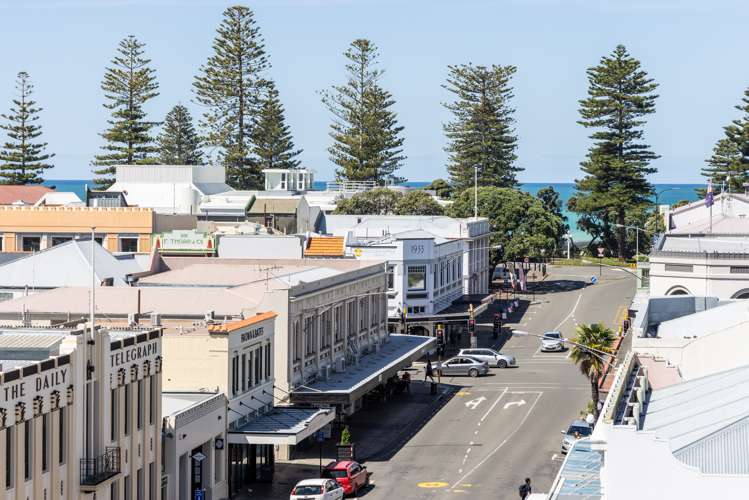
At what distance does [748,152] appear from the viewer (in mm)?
142875

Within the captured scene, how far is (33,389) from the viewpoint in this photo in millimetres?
36469

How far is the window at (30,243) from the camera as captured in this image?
302 feet

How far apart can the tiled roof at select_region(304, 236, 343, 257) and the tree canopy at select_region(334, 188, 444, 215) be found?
1565 inches

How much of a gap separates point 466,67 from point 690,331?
102 metres

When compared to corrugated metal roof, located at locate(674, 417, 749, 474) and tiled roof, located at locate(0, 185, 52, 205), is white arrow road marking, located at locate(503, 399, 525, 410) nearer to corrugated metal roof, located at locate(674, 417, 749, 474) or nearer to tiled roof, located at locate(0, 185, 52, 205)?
corrugated metal roof, located at locate(674, 417, 749, 474)

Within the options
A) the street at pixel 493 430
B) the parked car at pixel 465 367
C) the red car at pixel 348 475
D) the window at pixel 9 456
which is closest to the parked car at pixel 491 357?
the street at pixel 493 430

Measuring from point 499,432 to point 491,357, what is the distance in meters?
18.8

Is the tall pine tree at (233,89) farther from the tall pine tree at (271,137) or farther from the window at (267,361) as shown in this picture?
the window at (267,361)

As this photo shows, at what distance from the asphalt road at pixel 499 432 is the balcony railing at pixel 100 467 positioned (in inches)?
510

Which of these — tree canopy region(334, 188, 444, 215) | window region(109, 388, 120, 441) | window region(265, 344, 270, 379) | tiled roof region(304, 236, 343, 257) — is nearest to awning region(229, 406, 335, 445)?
window region(265, 344, 270, 379)

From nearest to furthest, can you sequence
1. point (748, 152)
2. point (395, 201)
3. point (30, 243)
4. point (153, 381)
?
1. point (153, 381)
2. point (30, 243)
3. point (395, 201)
4. point (748, 152)

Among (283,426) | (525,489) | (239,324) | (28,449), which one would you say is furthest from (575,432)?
(28,449)

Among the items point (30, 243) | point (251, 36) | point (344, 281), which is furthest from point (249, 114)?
point (344, 281)

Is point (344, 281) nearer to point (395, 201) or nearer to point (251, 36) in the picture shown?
point (395, 201)
